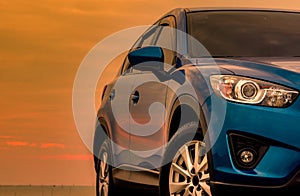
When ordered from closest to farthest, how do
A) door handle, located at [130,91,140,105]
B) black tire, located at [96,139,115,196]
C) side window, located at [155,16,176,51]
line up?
side window, located at [155,16,176,51], door handle, located at [130,91,140,105], black tire, located at [96,139,115,196]

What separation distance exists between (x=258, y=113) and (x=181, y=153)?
916 millimetres

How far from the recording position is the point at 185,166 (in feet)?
23.8

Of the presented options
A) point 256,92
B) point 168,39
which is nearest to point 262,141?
point 256,92

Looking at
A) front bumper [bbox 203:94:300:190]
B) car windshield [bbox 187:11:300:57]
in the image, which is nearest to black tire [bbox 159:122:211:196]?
front bumper [bbox 203:94:300:190]

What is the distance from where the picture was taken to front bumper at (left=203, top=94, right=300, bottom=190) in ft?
21.3

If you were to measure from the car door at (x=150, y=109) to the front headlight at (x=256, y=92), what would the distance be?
1133mm

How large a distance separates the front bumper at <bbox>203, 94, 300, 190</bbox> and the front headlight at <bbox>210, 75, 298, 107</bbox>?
0.17ft

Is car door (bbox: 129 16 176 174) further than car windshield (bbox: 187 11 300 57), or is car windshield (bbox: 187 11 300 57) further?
car windshield (bbox: 187 11 300 57)

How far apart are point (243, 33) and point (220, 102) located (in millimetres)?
1823

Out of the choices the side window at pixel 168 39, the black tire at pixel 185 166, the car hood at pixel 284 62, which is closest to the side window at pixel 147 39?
the side window at pixel 168 39

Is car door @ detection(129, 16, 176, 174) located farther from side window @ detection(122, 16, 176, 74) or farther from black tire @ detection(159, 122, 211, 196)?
black tire @ detection(159, 122, 211, 196)

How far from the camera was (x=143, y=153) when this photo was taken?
27.2 ft

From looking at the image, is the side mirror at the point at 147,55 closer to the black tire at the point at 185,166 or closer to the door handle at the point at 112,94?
the black tire at the point at 185,166

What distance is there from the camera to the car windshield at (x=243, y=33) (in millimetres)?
8062
